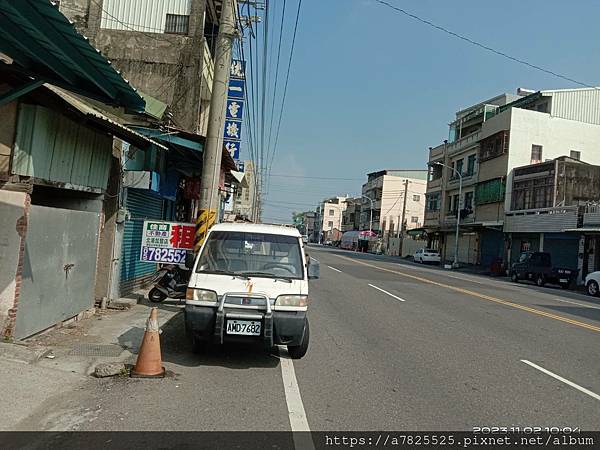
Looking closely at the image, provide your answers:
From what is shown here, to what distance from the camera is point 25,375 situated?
19.6 ft

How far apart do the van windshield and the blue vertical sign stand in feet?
45.5

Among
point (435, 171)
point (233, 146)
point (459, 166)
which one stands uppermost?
point (435, 171)

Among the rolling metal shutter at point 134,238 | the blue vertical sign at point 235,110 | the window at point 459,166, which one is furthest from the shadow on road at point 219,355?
the window at point 459,166

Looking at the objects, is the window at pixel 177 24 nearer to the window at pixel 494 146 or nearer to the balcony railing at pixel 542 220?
the balcony railing at pixel 542 220

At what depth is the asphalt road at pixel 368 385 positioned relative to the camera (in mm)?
5078

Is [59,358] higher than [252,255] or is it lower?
lower

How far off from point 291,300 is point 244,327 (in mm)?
687

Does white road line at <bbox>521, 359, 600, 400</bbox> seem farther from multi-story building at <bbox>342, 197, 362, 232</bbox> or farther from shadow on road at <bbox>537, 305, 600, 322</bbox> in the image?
multi-story building at <bbox>342, 197, 362, 232</bbox>

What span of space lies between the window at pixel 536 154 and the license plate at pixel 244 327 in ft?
136

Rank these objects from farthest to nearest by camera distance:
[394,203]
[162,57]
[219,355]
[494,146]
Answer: [394,203] < [494,146] < [162,57] < [219,355]

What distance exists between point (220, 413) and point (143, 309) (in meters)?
6.41

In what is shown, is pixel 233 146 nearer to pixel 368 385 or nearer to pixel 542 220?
pixel 368 385

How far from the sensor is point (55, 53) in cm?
594

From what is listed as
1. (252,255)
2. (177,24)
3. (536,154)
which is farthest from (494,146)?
(252,255)
